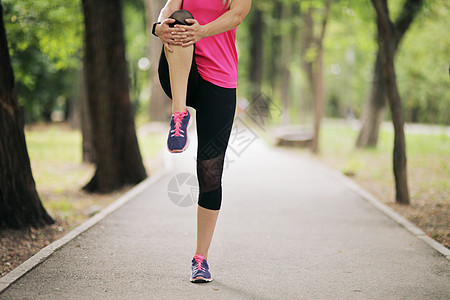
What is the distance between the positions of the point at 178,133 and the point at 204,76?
1.47ft

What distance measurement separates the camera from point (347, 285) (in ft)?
11.9

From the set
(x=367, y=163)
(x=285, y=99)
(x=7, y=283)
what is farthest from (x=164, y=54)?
(x=285, y=99)

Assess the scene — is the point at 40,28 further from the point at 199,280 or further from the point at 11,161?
the point at 199,280

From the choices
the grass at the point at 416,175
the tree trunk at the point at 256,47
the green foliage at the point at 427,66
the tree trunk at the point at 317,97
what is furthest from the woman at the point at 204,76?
the tree trunk at the point at 256,47

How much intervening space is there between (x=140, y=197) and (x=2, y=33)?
10.7ft

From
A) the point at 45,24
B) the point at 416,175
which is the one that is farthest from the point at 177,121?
the point at 416,175

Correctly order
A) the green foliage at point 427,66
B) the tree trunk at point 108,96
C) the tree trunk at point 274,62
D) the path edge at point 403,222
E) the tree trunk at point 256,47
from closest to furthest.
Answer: the path edge at point 403,222 → the tree trunk at point 108,96 → the green foliage at point 427,66 → the tree trunk at point 256,47 → the tree trunk at point 274,62

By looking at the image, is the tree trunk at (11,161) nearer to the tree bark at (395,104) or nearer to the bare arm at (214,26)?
the bare arm at (214,26)

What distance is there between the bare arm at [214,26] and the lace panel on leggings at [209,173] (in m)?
0.81

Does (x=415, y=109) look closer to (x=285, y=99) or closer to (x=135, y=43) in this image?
(x=285, y=99)

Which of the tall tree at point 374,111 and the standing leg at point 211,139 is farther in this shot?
the tall tree at point 374,111

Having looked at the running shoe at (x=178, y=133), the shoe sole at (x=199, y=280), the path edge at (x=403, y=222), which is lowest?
the path edge at (x=403, y=222)

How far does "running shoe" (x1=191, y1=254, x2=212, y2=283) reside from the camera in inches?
Answer: 140

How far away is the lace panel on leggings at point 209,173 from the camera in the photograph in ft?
10.9
